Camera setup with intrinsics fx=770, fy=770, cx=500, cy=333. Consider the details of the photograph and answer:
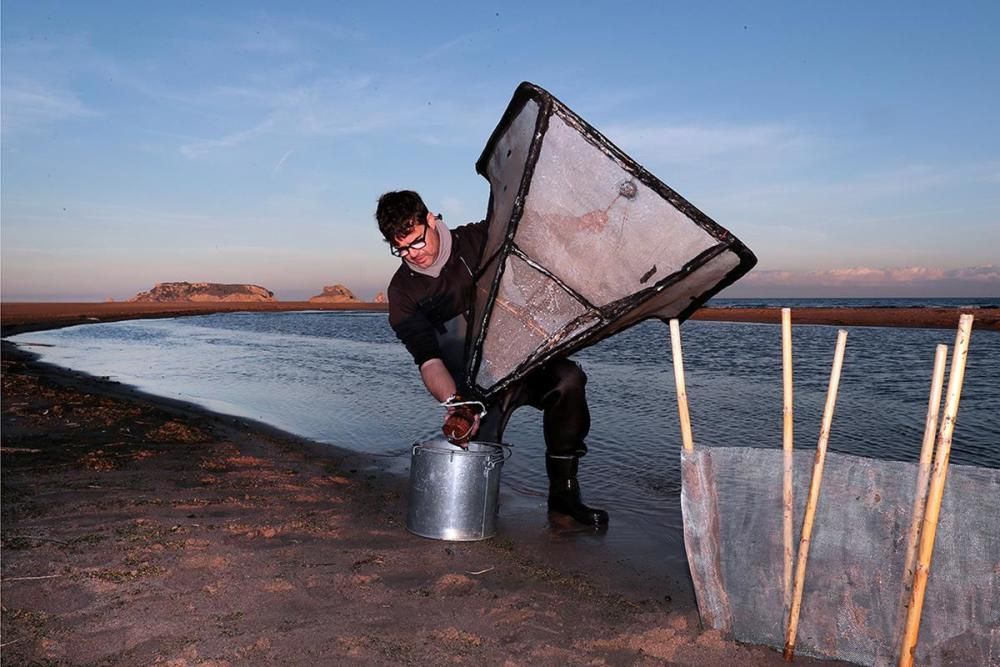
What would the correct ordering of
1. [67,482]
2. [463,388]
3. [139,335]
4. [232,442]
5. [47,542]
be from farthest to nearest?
[139,335] < [232,442] < [67,482] < [463,388] < [47,542]

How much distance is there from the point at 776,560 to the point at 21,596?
3.25 metres

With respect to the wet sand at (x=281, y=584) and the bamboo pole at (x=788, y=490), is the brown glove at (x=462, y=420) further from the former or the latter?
the bamboo pole at (x=788, y=490)

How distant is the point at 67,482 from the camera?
534 cm

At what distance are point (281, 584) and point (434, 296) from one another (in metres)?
2.04

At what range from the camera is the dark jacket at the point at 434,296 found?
4.82 metres

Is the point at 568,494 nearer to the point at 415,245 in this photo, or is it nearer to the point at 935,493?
the point at 415,245

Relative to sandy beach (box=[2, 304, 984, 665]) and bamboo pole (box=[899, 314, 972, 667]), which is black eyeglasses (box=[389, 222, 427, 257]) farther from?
bamboo pole (box=[899, 314, 972, 667])

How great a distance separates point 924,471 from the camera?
8.88ft

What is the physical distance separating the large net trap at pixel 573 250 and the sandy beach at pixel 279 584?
3.64 ft

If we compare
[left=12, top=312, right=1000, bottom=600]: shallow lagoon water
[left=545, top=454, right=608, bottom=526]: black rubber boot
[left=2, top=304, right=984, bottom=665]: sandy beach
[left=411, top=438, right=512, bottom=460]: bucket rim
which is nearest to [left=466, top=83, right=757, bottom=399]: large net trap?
[left=411, top=438, right=512, bottom=460]: bucket rim

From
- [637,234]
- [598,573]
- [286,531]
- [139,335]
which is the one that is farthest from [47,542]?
[139,335]

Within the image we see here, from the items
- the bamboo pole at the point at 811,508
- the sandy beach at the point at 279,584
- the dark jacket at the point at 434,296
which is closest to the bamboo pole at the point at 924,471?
the bamboo pole at the point at 811,508

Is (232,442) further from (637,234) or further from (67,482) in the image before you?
(637,234)

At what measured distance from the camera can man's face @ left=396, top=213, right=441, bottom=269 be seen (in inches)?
181
